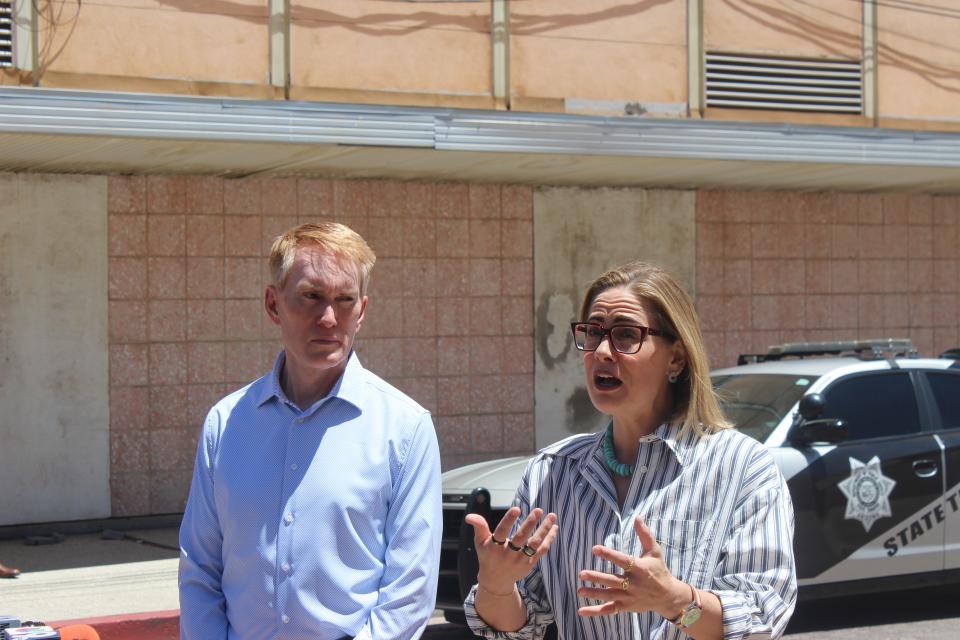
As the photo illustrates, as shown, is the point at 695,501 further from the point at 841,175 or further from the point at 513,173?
the point at 841,175

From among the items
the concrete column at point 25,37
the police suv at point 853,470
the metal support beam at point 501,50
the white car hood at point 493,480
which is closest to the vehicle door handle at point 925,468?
the police suv at point 853,470

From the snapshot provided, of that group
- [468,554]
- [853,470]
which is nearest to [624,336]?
[468,554]

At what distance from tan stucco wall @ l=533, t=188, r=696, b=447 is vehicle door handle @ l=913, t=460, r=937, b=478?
197 inches

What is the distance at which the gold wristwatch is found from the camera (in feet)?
9.25

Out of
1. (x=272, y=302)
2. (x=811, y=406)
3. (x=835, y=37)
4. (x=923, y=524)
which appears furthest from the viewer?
(x=835, y=37)

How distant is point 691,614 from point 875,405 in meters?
5.85

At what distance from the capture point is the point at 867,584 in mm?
7957

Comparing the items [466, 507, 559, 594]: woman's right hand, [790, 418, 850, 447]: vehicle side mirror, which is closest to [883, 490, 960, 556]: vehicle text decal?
[790, 418, 850, 447]: vehicle side mirror

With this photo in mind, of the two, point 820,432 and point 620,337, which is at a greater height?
point 620,337

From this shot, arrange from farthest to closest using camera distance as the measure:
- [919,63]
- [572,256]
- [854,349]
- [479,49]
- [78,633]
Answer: [919,63], [572,256], [479,49], [854,349], [78,633]

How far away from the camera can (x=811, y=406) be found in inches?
305

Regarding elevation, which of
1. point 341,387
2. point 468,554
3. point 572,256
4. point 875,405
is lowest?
point 468,554

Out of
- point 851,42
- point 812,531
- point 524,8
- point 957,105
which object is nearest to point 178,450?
point 524,8

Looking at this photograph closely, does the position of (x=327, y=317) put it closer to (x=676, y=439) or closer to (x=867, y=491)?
(x=676, y=439)
